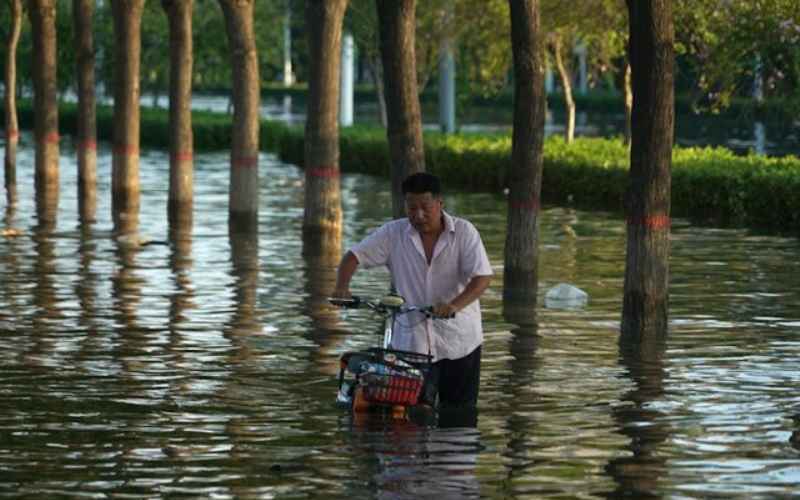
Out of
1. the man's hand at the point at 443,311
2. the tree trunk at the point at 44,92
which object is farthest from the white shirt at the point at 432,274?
the tree trunk at the point at 44,92

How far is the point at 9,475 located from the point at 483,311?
30.4 feet

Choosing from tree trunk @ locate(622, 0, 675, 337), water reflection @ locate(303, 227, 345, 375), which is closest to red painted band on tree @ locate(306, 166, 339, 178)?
water reflection @ locate(303, 227, 345, 375)

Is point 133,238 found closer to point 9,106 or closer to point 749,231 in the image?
point 749,231

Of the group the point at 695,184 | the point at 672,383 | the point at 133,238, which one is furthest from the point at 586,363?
the point at 695,184

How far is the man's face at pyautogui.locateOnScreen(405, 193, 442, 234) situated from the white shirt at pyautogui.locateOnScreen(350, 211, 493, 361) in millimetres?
94

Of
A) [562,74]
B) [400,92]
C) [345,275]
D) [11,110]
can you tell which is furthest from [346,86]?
[345,275]

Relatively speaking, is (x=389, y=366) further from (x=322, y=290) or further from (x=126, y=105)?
(x=126, y=105)

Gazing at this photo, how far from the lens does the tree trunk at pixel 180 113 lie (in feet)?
106

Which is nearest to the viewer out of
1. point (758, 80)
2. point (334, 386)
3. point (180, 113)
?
point (334, 386)

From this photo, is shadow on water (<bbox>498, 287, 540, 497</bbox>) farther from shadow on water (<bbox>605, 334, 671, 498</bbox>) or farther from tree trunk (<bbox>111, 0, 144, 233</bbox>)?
tree trunk (<bbox>111, 0, 144, 233</bbox>)

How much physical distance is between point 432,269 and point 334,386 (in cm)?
297

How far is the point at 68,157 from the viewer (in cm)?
5603

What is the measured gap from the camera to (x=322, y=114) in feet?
88.3

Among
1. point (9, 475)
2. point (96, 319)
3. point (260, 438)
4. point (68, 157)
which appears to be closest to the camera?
point (9, 475)
